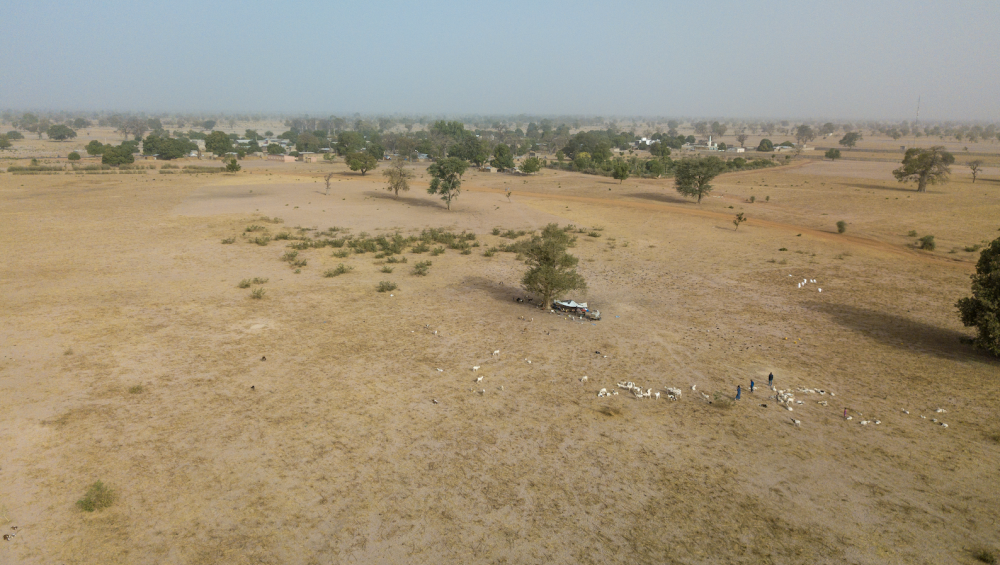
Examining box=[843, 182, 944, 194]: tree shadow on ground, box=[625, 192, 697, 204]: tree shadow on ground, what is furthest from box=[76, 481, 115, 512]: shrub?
box=[843, 182, 944, 194]: tree shadow on ground

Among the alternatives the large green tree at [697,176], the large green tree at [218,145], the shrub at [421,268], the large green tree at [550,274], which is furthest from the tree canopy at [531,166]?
the large green tree at [218,145]

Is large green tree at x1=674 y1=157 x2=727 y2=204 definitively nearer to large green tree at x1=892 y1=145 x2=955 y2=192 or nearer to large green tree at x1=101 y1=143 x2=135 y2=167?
large green tree at x1=892 y1=145 x2=955 y2=192

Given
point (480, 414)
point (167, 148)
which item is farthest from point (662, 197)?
point (167, 148)

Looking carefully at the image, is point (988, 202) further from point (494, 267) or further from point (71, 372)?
point (71, 372)

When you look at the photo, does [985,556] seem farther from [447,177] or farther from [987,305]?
[447,177]

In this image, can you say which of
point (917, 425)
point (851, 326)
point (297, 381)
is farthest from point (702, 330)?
point (297, 381)
